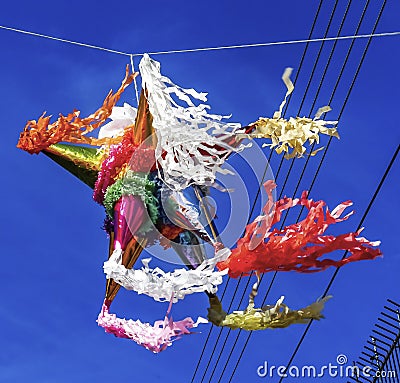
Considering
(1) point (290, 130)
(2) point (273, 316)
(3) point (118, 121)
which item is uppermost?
(3) point (118, 121)

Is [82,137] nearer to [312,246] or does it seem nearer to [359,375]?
[312,246]

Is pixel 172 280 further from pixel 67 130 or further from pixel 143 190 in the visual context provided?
pixel 67 130

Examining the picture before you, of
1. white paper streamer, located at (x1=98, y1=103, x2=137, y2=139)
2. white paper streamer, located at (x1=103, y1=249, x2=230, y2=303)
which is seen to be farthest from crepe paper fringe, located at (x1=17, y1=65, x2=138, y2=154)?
white paper streamer, located at (x1=103, y1=249, x2=230, y2=303)

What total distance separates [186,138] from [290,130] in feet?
1.60

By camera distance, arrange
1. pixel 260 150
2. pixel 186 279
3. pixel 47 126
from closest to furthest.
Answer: pixel 186 279, pixel 260 150, pixel 47 126

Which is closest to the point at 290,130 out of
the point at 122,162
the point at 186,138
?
the point at 186,138

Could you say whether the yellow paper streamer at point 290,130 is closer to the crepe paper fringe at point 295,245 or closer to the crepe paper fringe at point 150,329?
the crepe paper fringe at point 295,245

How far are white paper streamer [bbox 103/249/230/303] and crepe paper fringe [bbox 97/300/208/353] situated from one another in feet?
0.63

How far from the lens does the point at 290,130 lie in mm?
3826

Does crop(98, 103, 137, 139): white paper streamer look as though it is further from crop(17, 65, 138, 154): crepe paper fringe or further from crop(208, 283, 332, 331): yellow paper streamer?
crop(208, 283, 332, 331): yellow paper streamer

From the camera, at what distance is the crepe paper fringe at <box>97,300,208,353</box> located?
4.12 meters

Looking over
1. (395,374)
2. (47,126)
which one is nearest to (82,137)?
(47,126)

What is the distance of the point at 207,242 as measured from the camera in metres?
4.28

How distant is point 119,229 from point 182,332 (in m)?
0.62
